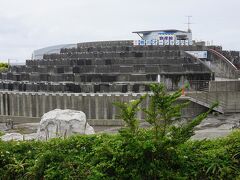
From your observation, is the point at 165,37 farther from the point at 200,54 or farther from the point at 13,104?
the point at 13,104

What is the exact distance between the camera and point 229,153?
7.09 meters

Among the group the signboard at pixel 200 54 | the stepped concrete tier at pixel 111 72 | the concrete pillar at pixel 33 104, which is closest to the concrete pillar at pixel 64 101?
the stepped concrete tier at pixel 111 72

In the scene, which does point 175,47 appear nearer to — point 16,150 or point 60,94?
point 60,94

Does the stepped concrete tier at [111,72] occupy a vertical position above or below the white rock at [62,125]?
above

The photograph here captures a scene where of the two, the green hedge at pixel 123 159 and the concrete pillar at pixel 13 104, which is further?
the concrete pillar at pixel 13 104

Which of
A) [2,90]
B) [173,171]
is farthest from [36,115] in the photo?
[173,171]

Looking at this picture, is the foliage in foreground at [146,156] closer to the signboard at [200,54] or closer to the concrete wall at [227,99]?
the concrete wall at [227,99]

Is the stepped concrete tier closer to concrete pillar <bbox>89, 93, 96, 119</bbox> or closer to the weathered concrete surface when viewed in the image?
concrete pillar <bbox>89, 93, 96, 119</bbox>

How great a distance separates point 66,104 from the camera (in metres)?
31.8

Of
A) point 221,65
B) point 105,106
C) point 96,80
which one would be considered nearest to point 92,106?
point 105,106

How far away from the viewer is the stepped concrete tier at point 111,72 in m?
32.1

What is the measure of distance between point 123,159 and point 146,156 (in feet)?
1.37

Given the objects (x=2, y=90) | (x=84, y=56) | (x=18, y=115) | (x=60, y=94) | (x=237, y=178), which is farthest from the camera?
(x=84, y=56)

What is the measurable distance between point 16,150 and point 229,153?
4.48 metres
